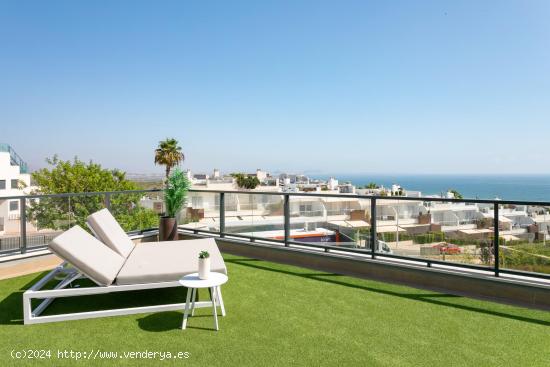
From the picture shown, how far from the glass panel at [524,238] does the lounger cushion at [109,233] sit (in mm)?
4544

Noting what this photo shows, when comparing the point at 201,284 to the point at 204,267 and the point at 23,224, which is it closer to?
the point at 204,267

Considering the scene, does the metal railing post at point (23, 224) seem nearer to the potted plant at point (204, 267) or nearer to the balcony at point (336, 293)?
the balcony at point (336, 293)

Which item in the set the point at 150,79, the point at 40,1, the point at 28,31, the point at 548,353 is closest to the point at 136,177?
the point at 150,79

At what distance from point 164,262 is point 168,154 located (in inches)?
1159

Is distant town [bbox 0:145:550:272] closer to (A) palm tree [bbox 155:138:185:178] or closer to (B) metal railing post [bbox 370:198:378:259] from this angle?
(B) metal railing post [bbox 370:198:378:259]

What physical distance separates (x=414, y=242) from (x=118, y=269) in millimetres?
3571

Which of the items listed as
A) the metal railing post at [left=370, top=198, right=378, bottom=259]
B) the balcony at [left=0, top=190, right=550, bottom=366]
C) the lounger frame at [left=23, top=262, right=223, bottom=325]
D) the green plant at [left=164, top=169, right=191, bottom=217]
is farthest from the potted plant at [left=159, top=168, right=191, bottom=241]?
the metal railing post at [left=370, top=198, right=378, bottom=259]

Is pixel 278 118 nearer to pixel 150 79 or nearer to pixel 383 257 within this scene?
pixel 150 79

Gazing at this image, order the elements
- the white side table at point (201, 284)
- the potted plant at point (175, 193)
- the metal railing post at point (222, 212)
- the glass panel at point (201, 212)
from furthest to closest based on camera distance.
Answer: the potted plant at point (175, 193) < the glass panel at point (201, 212) < the metal railing post at point (222, 212) < the white side table at point (201, 284)

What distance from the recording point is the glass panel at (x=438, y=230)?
4.09 metres

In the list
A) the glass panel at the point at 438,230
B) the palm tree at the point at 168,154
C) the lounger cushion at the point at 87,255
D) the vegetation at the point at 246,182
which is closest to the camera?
the lounger cushion at the point at 87,255

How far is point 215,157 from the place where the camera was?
47625mm

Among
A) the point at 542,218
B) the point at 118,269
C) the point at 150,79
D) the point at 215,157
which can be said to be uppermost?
the point at 150,79

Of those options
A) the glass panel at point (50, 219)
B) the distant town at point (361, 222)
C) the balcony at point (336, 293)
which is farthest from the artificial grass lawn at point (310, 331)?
the glass panel at point (50, 219)
